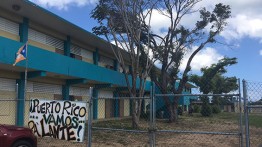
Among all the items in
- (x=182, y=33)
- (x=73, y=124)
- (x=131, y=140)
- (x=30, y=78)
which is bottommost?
(x=131, y=140)

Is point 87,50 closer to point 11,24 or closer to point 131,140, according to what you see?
point 11,24

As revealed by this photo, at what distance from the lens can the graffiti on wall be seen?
10.4m

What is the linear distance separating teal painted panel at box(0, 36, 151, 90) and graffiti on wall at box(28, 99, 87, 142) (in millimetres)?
8648

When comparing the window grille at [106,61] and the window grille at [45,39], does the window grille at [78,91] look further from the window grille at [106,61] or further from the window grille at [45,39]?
the window grille at [106,61]

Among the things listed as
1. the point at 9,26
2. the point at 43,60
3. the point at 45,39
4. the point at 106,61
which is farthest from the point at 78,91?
the point at 9,26

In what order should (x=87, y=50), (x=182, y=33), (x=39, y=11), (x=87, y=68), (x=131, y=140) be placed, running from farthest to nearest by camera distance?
(x=182, y=33)
(x=87, y=50)
(x=87, y=68)
(x=39, y=11)
(x=131, y=140)

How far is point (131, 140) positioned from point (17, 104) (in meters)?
8.82

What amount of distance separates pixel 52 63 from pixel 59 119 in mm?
13017

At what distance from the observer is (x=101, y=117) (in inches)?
1363

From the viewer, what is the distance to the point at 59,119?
10805 mm

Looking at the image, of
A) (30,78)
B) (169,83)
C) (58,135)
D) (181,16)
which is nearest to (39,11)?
(30,78)

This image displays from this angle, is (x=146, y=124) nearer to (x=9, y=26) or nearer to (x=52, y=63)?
(x=52, y=63)

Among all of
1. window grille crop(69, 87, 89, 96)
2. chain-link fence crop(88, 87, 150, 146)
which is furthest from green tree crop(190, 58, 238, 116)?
window grille crop(69, 87, 89, 96)

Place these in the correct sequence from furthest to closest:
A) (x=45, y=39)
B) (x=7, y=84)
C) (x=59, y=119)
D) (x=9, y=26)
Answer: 1. (x=45, y=39)
2. (x=7, y=84)
3. (x=9, y=26)
4. (x=59, y=119)
